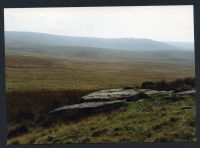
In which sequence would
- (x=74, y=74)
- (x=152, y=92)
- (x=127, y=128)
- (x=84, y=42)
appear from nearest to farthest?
1. (x=127, y=128)
2. (x=74, y=74)
3. (x=152, y=92)
4. (x=84, y=42)

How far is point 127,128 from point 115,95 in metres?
0.76

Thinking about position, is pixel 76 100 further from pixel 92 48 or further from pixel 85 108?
pixel 92 48

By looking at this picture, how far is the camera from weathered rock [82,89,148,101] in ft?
30.5

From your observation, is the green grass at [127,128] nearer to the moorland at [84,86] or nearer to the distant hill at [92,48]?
the moorland at [84,86]

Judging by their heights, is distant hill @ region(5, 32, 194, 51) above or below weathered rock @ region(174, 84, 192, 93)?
above

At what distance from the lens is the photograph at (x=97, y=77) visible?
360 inches

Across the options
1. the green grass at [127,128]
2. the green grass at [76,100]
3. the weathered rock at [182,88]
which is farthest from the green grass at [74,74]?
the green grass at [127,128]

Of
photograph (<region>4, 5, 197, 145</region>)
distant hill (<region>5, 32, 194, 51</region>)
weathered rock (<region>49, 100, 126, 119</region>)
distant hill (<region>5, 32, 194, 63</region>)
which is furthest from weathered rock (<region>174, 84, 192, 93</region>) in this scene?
weathered rock (<region>49, 100, 126, 119</region>)

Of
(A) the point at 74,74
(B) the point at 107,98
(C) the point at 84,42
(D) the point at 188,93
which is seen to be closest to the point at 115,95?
(B) the point at 107,98

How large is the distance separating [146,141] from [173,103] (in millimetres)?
1035

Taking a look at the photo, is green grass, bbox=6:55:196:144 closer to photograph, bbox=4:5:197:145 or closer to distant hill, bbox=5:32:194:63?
photograph, bbox=4:5:197:145

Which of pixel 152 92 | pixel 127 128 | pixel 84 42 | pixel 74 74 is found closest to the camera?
pixel 127 128

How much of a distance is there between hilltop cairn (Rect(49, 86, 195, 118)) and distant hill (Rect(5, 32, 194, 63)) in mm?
735

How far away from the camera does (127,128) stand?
30.1 ft
